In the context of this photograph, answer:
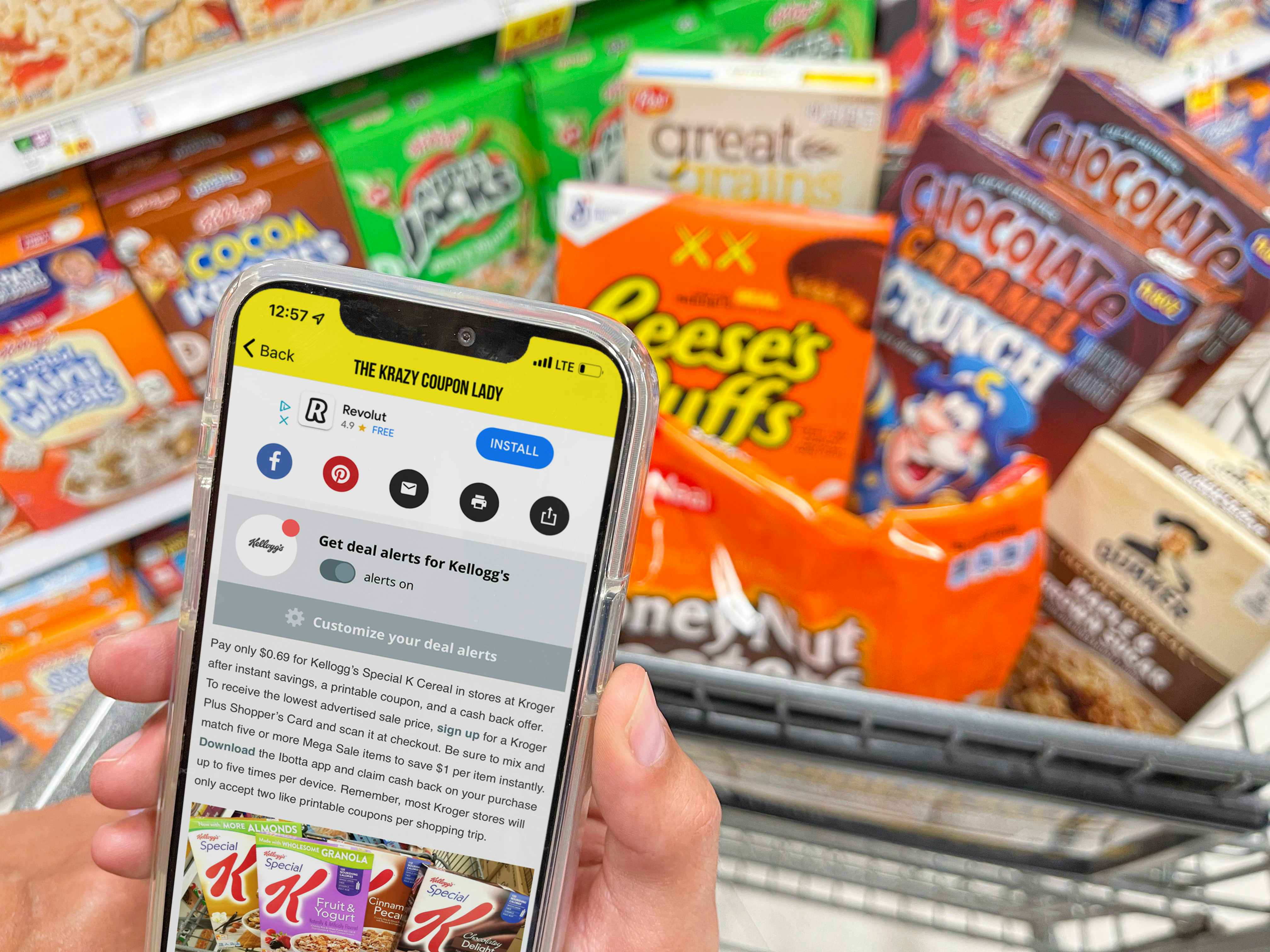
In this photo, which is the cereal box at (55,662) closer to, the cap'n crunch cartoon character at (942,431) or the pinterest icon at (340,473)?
the pinterest icon at (340,473)

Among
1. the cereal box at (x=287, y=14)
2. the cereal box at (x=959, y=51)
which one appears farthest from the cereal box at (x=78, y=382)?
the cereal box at (x=959, y=51)

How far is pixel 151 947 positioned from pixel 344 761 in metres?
0.17

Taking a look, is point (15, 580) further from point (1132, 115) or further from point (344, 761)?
point (1132, 115)

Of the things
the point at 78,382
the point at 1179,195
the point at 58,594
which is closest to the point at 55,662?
the point at 58,594

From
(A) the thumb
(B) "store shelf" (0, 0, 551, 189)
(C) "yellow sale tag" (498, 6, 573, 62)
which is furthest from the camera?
(C) "yellow sale tag" (498, 6, 573, 62)

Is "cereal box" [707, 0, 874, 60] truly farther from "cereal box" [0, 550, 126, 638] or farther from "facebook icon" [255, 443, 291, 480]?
"cereal box" [0, 550, 126, 638]

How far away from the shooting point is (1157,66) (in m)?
1.20

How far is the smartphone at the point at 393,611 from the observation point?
44 cm

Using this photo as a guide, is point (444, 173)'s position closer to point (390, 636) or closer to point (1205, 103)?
point (390, 636)

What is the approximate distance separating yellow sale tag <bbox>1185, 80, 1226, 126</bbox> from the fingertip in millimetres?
1500

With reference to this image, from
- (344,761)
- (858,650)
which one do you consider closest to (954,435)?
(858,650)

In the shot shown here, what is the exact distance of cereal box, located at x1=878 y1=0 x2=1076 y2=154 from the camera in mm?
1052

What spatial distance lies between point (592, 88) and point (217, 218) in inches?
15.8

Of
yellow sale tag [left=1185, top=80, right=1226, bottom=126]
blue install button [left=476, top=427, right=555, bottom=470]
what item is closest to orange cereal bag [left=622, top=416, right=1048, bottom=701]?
blue install button [left=476, top=427, right=555, bottom=470]
